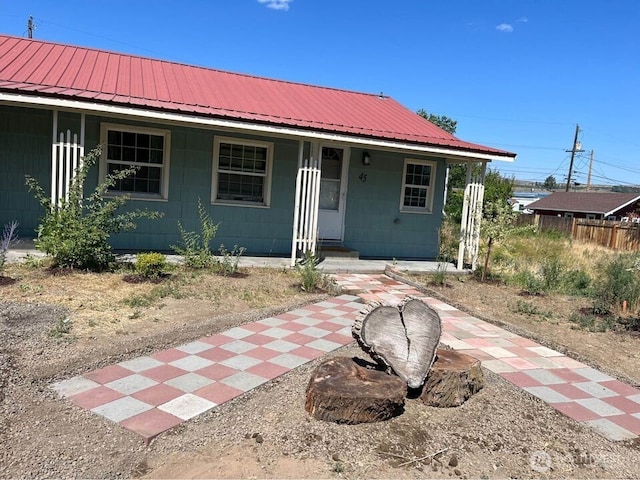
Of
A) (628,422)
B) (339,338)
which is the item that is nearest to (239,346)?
(339,338)

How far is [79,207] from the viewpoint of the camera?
7.68 metres

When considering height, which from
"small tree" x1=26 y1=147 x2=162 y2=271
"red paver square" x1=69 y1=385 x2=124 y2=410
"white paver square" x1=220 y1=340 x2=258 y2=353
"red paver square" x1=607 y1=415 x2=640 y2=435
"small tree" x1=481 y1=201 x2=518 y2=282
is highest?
"small tree" x1=481 y1=201 x2=518 y2=282

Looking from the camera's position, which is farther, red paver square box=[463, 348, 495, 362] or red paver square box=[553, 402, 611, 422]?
red paver square box=[463, 348, 495, 362]

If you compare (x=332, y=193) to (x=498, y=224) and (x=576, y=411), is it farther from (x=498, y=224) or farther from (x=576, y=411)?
(x=576, y=411)

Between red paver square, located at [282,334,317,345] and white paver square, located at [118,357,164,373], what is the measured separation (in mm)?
1453

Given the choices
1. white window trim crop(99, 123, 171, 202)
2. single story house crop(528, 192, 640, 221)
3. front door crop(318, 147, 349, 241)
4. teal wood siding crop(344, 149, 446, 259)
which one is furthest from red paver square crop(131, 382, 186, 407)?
single story house crop(528, 192, 640, 221)

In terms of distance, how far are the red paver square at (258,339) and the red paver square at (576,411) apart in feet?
9.15

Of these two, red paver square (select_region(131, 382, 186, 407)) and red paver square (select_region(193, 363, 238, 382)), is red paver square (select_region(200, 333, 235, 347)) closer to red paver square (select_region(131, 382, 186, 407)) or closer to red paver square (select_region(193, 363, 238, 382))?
red paver square (select_region(193, 363, 238, 382))

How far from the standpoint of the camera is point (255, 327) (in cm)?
577

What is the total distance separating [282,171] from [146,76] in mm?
3525

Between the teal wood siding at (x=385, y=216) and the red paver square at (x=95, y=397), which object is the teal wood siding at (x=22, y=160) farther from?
the red paver square at (x=95, y=397)

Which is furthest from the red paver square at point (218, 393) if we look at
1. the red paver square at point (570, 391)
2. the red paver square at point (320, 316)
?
the red paver square at point (570, 391)

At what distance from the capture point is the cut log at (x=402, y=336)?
13.2ft

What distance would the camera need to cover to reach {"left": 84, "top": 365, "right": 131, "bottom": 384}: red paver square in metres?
4.03
